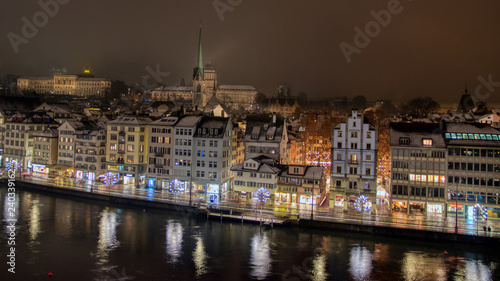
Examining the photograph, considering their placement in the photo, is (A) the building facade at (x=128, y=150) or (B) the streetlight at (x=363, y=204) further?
(A) the building facade at (x=128, y=150)

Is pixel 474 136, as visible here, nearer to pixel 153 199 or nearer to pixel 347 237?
pixel 347 237

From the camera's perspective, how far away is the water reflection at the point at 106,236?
28602mm

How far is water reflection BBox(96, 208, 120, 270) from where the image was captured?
28602 millimetres

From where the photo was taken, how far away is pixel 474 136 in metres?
36.9

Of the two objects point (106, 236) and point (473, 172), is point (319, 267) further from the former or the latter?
point (473, 172)

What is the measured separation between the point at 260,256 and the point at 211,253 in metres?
3.18

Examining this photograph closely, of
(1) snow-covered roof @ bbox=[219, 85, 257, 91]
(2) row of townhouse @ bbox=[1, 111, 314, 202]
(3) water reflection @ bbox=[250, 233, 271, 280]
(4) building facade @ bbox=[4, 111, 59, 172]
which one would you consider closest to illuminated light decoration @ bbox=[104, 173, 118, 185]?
(2) row of townhouse @ bbox=[1, 111, 314, 202]

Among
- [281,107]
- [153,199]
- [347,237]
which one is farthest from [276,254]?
[281,107]

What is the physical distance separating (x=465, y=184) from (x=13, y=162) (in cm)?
5339

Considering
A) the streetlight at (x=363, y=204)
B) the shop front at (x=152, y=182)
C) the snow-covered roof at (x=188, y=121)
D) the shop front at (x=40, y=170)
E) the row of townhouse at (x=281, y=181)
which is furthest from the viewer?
the shop front at (x=40, y=170)

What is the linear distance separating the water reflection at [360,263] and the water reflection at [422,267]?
2.08m

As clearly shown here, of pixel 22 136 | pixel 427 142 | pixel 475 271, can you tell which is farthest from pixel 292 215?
pixel 22 136

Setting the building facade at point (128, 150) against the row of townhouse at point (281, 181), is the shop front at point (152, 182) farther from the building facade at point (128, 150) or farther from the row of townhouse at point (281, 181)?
the row of townhouse at point (281, 181)

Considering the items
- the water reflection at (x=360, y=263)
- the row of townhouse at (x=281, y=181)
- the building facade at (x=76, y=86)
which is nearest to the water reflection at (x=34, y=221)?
the row of townhouse at (x=281, y=181)
